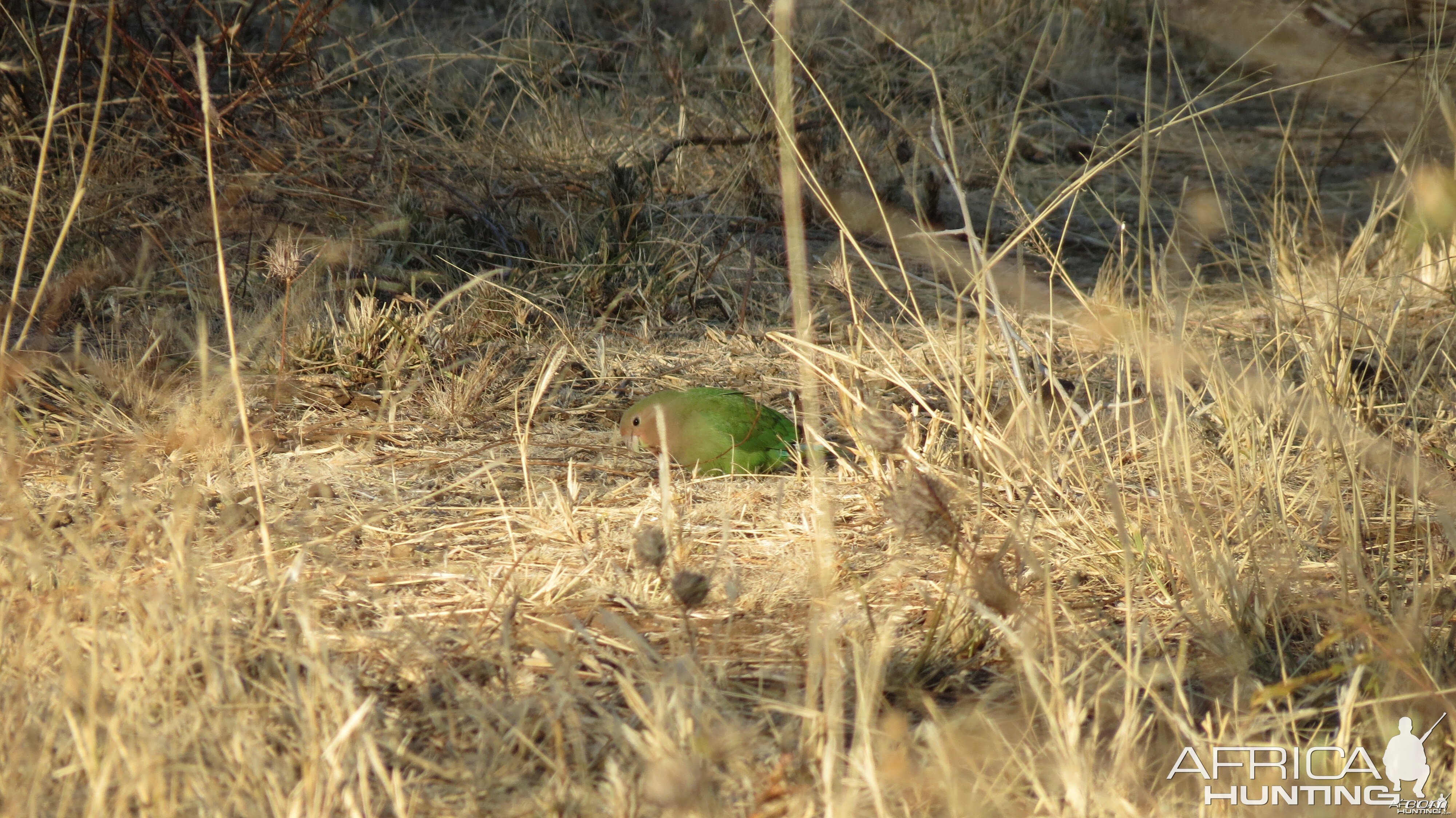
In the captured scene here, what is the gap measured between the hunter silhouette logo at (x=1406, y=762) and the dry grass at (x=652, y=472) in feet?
0.08

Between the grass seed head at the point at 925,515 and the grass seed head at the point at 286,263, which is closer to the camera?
the grass seed head at the point at 925,515

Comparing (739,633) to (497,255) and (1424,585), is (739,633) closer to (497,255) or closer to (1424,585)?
(1424,585)

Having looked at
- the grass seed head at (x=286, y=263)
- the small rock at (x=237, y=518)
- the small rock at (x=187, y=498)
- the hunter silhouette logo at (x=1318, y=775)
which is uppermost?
the grass seed head at (x=286, y=263)

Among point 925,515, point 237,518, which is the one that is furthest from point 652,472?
point 925,515

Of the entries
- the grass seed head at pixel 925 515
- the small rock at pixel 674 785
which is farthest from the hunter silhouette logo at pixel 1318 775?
the small rock at pixel 674 785

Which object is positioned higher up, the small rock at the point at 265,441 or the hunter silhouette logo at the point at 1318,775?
the small rock at the point at 265,441

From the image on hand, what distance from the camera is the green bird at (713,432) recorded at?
2.24 m

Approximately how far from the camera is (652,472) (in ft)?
7.50

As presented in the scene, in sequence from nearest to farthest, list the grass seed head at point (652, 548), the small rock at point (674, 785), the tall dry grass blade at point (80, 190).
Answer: the small rock at point (674, 785) < the grass seed head at point (652, 548) < the tall dry grass blade at point (80, 190)

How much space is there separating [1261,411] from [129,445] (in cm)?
240

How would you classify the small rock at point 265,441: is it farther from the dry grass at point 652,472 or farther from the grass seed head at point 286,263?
→ the grass seed head at point 286,263

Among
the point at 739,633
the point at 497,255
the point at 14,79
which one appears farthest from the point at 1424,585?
the point at 14,79

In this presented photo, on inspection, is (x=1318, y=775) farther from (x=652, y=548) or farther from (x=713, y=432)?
(x=713, y=432)

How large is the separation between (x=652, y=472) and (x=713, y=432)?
0.16 m
